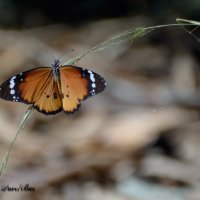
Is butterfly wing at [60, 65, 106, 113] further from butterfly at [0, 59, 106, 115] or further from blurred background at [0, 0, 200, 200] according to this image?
blurred background at [0, 0, 200, 200]

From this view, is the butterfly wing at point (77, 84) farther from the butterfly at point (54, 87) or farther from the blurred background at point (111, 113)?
the blurred background at point (111, 113)

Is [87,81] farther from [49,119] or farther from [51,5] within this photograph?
[51,5]

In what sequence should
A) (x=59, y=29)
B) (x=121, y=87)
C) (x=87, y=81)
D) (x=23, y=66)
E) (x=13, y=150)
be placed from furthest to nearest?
1. (x=59, y=29)
2. (x=23, y=66)
3. (x=121, y=87)
4. (x=13, y=150)
5. (x=87, y=81)

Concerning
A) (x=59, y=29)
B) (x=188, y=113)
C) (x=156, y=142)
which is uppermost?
(x=59, y=29)

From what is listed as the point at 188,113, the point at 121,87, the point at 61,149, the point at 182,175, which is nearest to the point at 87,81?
the point at 182,175

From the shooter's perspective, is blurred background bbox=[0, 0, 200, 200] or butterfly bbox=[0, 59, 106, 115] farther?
blurred background bbox=[0, 0, 200, 200]

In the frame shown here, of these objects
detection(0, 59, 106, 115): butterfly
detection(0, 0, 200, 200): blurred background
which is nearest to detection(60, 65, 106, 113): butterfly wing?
detection(0, 59, 106, 115): butterfly
